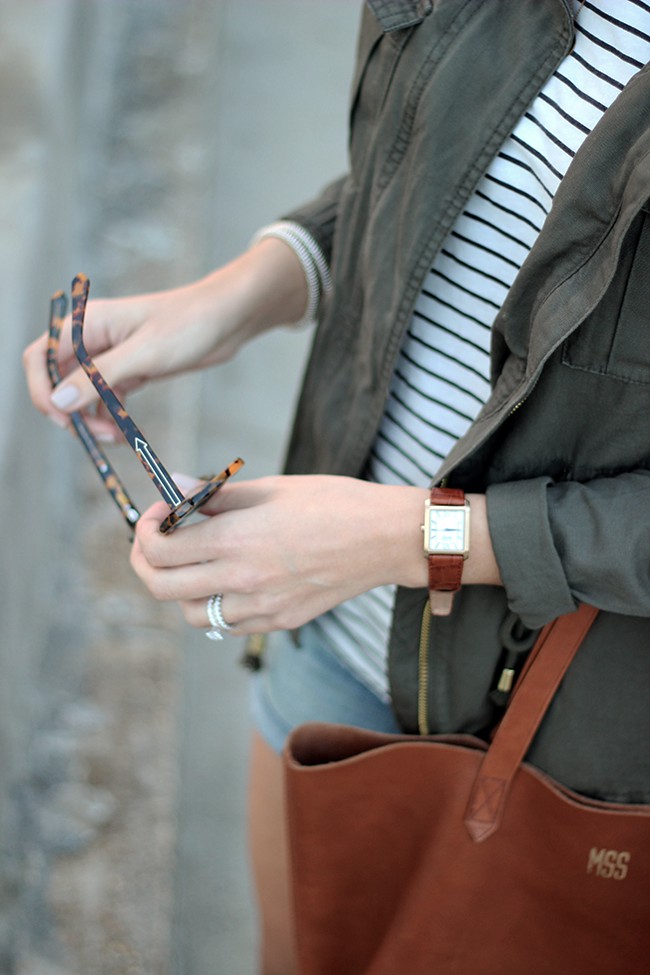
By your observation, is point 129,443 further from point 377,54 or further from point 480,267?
point 377,54

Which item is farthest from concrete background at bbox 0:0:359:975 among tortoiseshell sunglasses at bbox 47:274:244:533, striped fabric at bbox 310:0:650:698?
striped fabric at bbox 310:0:650:698

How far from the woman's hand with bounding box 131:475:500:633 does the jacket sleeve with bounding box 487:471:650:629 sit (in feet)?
0.08

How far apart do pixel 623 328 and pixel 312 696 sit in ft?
1.93

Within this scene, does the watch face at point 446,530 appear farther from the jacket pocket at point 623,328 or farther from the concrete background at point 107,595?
the concrete background at point 107,595

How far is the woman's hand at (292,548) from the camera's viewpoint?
0.76 meters

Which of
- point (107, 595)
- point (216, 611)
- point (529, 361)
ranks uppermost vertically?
point (529, 361)

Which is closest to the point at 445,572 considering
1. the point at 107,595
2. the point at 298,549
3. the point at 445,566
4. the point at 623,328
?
the point at 445,566

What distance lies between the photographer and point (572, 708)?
861 millimetres

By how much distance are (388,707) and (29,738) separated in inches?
38.0

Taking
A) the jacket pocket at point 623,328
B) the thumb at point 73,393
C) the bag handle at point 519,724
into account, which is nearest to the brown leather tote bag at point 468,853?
the bag handle at point 519,724

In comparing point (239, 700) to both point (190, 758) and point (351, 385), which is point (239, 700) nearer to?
point (190, 758)

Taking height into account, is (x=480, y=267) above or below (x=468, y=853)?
above

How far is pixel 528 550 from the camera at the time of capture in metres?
0.75

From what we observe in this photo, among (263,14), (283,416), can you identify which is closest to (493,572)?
(283,416)
